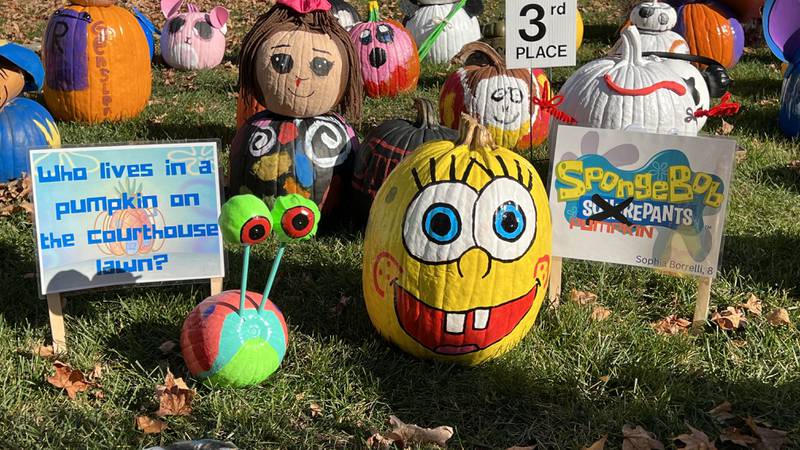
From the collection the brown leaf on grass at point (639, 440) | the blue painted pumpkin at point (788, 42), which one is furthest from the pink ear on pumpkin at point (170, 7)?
the brown leaf on grass at point (639, 440)

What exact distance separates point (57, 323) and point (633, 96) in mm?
4003

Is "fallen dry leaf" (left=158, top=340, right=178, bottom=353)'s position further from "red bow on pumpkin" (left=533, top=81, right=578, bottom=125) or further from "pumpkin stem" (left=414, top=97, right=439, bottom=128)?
"red bow on pumpkin" (left=533, top=81, right=578, bottom=125)

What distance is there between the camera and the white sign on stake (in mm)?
5355

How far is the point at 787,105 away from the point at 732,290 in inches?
131

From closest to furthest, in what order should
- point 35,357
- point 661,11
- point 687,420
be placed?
point 687,420, point 35,357, point 661,11

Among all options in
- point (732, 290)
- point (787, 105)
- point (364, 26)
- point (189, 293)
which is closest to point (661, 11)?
point (787, 105)

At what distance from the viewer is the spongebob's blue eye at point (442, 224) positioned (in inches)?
132

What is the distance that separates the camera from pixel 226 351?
3330 mm

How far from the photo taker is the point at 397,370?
3629 mm

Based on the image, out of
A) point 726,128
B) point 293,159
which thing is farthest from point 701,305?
point 726,128

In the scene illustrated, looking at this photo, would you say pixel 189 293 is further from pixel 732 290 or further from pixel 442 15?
pixel 442 15

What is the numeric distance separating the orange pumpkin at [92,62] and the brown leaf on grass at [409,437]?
Answer: 5.50 metres

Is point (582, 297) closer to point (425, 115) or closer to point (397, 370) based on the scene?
point (397, 370)

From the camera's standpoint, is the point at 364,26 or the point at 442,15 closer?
the point at 364,26
